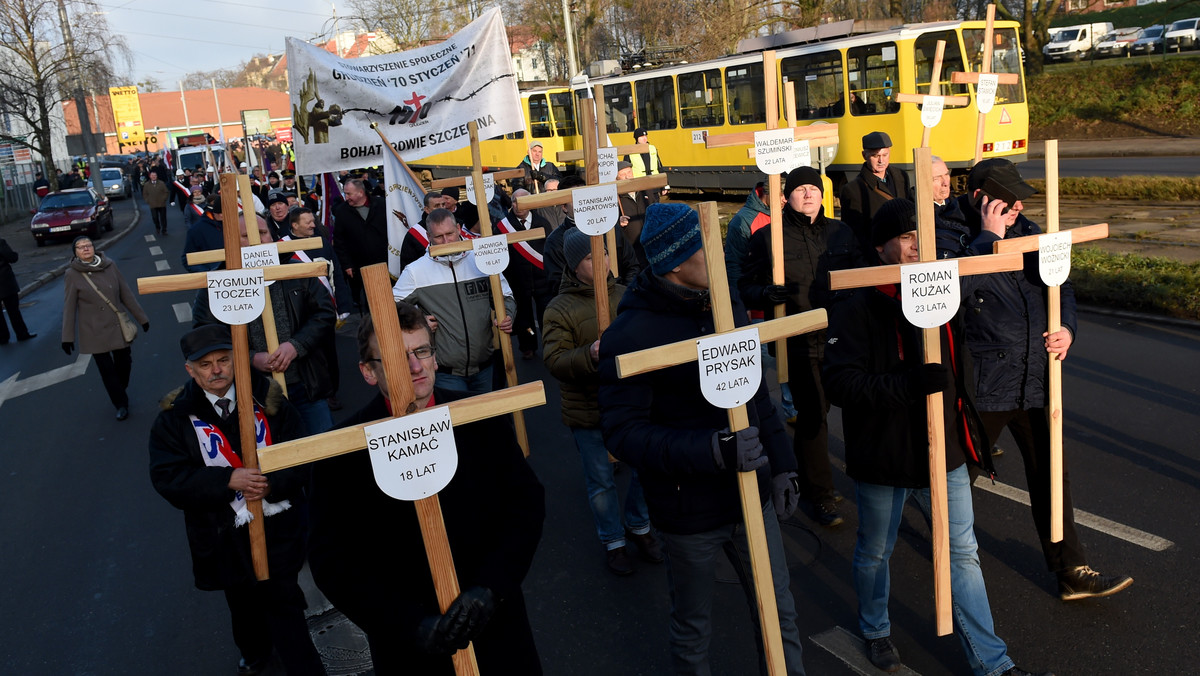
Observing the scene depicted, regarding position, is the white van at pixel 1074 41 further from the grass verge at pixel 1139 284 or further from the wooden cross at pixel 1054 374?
the wooden cross at pixel 1054 374

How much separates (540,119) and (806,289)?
21.7 metres

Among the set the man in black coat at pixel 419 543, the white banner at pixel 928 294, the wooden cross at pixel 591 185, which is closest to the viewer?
the man in black coat at pixel 419 543

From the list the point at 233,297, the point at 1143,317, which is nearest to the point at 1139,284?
the point at 1143,317

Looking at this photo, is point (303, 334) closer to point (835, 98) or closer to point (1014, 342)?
point (1014, 342)

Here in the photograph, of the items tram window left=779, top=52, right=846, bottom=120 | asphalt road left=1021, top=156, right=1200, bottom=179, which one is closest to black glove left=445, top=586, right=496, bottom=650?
tram window left=779, top=52, right=846, bottom=120

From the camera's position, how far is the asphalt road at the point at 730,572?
4023 mm

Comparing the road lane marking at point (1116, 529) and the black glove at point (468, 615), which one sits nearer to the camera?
the black glove at point (468, 615)

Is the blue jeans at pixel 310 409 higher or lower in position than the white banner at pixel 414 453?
lower

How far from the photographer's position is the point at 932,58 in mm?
17062

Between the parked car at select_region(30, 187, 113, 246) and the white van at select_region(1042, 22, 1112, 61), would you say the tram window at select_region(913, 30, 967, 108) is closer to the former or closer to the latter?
the parked car at select_region(30, 187, 113, 246)

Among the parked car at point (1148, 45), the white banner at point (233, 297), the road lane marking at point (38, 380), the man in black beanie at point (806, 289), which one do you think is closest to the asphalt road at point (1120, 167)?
the parked car at point (1148, 45)

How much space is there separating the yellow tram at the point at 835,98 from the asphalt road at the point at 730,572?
10560 millimetres

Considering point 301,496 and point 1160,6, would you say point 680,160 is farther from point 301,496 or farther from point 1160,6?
point 1160,6

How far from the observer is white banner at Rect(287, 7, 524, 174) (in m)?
7.53
